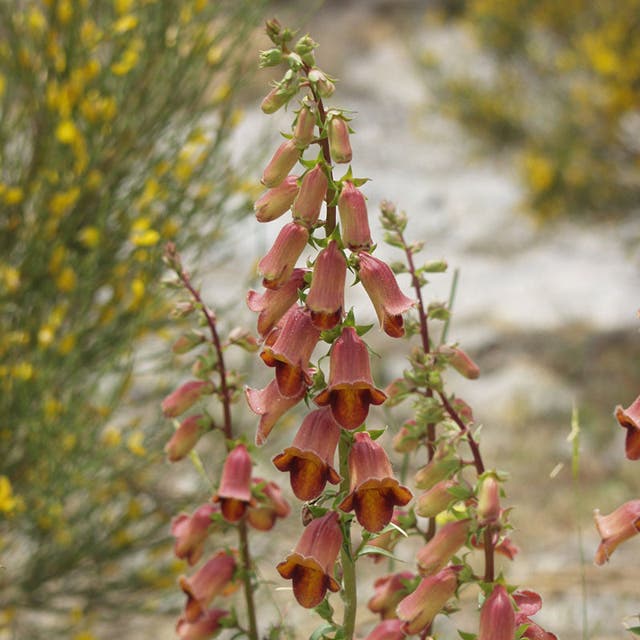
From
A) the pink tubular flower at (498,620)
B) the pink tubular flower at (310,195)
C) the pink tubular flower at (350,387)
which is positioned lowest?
the pink tubular flower at (498,620)

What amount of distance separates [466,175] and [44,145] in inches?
229

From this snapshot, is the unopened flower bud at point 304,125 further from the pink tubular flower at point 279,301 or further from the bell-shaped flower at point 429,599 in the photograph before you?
the bell-shaped flower at point 429,599

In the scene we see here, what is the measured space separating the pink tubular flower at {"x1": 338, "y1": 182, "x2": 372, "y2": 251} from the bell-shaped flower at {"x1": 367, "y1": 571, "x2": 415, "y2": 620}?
476mm

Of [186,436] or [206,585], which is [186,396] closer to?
[186,436]

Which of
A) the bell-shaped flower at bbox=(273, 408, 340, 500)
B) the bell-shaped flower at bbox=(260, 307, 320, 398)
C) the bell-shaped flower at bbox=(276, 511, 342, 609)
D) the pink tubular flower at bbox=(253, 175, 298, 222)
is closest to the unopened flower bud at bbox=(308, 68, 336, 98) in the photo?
the pink tubular flower at bbox=(253, 175, 298, 222)

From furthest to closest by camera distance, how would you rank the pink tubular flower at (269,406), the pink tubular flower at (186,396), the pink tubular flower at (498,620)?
the pink tubular flower at (186,396), the pink tubular flower at (269,406), the pink tubular flower at (498,620)

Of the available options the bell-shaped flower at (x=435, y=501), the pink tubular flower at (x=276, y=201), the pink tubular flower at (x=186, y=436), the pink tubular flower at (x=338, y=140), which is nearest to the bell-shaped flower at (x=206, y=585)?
the pink tubular flower at (x=186, y=436)

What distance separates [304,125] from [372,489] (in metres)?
0.38

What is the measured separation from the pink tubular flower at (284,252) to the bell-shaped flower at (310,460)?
0.53ft

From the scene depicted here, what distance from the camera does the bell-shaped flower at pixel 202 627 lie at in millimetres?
1295

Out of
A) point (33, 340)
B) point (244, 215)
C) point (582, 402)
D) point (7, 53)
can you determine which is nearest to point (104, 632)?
point (33, 340)

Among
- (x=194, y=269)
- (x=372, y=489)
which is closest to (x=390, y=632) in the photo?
(x=372, y=489)

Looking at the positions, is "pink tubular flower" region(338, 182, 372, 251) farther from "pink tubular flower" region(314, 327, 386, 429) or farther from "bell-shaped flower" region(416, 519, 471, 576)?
"bell-shaped flower" region(416, 519, 471, 576)

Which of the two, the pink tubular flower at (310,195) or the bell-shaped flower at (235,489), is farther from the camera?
the bell-shaped flower at (235,489)
